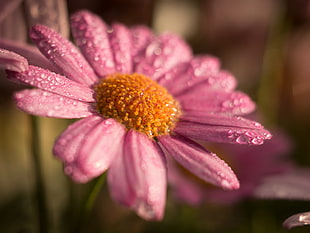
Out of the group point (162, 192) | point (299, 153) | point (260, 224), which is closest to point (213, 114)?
point (162, 192)

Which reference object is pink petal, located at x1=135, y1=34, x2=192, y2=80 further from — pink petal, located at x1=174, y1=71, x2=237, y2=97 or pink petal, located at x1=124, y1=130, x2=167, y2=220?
pink petal, located at x1=124, y1=130, x2=167, y2=220

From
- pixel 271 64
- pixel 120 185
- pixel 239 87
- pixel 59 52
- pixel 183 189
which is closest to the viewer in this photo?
pixel 120 185

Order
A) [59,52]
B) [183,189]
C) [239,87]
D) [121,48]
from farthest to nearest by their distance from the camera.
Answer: [239,87]
[183,189]
[121,48]
[59,52]

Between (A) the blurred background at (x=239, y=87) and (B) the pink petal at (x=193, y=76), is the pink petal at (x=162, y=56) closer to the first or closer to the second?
(B) the pink petal at (x=193, y=76)

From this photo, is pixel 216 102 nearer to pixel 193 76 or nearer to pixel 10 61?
pixel 193 76

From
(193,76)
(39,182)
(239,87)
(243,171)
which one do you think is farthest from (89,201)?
(239,87)

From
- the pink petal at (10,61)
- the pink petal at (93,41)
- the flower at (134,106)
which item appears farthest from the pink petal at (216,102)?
the pink petal at (10,61)
